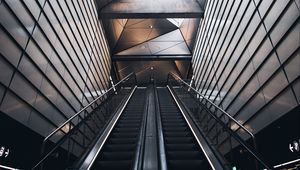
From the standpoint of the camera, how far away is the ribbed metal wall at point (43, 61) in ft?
13.0

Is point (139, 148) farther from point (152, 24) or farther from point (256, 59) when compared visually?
point (152, 24)

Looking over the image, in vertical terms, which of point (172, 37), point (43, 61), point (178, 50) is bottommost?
point (43, 61)

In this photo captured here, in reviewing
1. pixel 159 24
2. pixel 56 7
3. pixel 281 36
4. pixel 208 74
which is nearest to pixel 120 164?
pixel 281 36

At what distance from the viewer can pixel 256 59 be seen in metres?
5.29

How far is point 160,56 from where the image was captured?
1577cm

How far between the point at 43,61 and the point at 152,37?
36.8 ft

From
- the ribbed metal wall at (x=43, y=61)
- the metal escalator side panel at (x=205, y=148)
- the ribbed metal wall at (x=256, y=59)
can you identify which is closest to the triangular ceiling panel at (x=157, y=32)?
the ribbed metal wall at (x=256, y=59)

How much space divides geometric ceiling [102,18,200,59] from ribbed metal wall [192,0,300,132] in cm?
635

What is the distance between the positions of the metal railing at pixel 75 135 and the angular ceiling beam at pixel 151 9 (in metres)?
3.92

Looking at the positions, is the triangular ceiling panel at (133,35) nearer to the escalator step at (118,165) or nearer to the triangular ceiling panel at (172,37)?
the triangular ceiling panel at (172,37)

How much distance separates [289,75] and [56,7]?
523 cm

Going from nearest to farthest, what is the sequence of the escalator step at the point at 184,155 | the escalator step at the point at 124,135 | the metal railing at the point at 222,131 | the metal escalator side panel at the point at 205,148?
the metal escalator side panel at the point at 205,148 → the escalator step at the point at 184,155 → the metal railing at the point at 222,131 → the escalator step at the point at 124,135

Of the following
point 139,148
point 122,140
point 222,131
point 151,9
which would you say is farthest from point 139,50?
point 139,148

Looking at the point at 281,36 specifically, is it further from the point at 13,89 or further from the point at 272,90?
the point at 13,89
